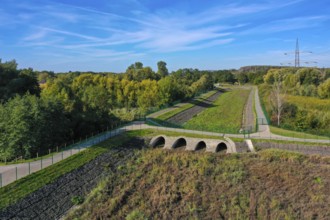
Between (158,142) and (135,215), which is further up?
(158,142)

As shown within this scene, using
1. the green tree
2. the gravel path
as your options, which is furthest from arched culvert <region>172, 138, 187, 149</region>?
the green tree

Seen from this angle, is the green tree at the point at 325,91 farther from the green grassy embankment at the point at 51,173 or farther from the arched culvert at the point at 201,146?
the arched culvert at the point at 201,146

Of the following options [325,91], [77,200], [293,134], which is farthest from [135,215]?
[325,91]

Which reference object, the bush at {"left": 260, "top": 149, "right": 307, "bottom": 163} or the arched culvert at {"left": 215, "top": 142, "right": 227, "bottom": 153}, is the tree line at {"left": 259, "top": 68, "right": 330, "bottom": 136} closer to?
the bush at {"left": 260, "top": 149, "right": 307, "bottom": 163}

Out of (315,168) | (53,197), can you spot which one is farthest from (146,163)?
(315,168)

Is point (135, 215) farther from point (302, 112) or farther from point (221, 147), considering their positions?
point (302, 112)

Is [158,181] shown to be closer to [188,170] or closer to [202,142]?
[188,170]
